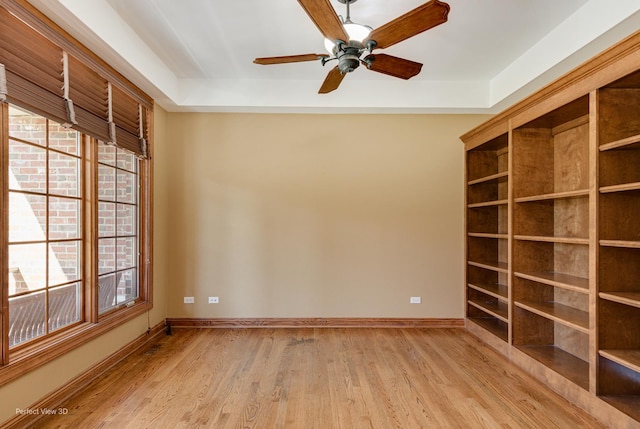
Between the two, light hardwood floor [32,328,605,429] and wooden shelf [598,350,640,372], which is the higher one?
wooden shelf [598,350,640,372]

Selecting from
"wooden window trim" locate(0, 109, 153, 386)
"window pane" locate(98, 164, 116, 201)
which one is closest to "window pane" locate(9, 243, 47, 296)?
"wooden window trim" locate(0, 109, 153, 386)

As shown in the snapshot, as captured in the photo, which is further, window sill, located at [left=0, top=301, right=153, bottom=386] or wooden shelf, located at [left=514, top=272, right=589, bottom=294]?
wooden shelf, located at [left=514, top=272, right=589, bottom=294]

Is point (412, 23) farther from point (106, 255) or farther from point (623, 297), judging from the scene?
point (106, 255)

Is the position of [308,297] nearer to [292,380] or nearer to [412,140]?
[292,380]

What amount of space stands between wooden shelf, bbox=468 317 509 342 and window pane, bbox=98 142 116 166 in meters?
4.20

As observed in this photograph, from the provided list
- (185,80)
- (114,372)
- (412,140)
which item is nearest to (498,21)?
(412,140)

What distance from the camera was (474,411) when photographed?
2516 mm

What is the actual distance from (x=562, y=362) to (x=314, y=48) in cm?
356

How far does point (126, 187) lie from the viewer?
12.2ft

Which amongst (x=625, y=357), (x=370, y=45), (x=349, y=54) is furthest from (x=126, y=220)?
(x=625, y=357)

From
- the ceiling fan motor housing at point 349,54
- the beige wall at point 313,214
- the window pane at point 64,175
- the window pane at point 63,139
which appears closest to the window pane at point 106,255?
the window pane at point 64,175

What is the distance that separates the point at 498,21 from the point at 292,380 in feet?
11.5

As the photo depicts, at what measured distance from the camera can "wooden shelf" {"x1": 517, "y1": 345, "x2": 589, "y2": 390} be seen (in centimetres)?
267

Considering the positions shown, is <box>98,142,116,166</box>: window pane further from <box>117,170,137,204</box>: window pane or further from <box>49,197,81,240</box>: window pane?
<box>49,197,81,240</box>: window pane
